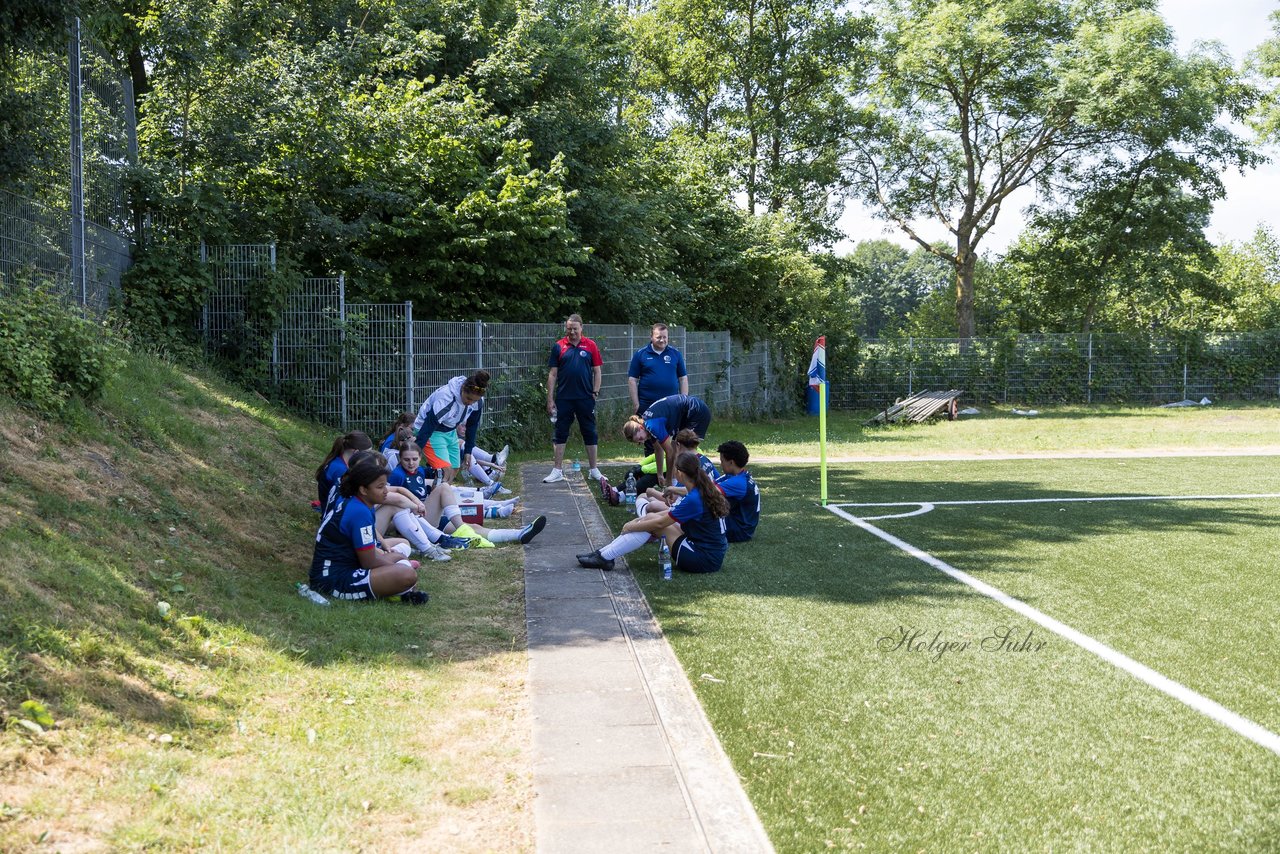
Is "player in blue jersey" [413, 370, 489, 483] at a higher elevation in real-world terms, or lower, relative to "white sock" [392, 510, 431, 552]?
higher

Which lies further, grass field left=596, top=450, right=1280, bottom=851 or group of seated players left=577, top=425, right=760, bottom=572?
group of seated players left=577, top=425, right=760, bottom=572

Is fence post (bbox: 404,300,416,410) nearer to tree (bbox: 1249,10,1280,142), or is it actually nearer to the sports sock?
the sports sock

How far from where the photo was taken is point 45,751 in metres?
3.87

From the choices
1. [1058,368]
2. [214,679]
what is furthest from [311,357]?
[1058,368]

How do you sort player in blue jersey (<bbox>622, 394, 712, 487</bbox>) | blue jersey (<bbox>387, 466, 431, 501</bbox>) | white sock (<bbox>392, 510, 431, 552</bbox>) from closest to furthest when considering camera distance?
white sock (<bbox>392, 510, 431, 552</bbox>) → blue jersey (<bbox>387, 466, 431, 501</bbox>) → player in blue jersey (<bbox>622, 394, 712, 487</bbox>)

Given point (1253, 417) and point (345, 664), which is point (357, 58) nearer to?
point (345, 664)

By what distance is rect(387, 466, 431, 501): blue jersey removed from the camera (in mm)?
8984

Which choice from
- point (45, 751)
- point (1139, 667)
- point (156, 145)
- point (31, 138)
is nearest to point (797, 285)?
point (156, 145)

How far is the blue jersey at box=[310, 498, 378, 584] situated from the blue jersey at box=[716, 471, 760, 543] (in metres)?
2.76

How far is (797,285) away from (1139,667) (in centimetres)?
2430

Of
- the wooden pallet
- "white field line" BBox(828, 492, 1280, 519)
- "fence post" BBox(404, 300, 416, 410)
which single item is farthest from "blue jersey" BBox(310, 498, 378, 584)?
the wooden pallet

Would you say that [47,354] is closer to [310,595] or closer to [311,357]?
[310,595]

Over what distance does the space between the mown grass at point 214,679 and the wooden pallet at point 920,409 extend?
20233 millimetres

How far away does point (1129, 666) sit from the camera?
5504 mm
